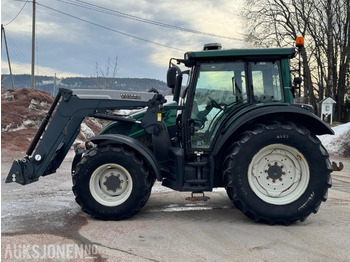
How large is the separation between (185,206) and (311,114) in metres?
2.51

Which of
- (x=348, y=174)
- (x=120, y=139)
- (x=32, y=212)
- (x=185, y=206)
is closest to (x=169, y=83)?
(x=120, y=139)

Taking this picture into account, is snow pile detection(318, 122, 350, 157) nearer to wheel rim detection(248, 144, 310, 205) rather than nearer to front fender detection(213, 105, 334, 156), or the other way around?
front fender detection(213, 105, 334, 156)

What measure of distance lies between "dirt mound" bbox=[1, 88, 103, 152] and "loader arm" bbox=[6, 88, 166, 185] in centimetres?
984

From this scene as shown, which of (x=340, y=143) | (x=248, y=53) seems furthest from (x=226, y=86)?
(x=340, y=143)

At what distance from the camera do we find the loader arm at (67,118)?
5.41m

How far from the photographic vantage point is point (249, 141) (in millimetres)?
4922

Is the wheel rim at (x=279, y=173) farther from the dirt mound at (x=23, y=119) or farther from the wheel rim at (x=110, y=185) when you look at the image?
the dirt mound at (x=23, y=119)

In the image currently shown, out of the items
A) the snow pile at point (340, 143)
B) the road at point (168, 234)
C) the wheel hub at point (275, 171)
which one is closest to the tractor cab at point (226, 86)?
the wheel hub at point (275, 171)

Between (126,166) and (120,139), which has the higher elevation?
(120,139)

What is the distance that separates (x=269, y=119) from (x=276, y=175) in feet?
2.61

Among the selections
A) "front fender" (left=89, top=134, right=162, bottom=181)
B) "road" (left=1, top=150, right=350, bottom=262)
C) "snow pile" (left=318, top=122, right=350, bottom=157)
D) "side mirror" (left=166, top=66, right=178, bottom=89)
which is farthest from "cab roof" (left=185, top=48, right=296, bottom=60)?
"snow pile" (left=318, top=122, right=350, bottom=157)

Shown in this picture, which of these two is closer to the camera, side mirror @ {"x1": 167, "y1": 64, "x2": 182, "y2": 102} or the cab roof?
the cab roof

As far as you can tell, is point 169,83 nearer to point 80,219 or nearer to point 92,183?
point 92,183

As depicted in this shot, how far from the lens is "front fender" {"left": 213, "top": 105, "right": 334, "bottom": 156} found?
4922 millimetres
